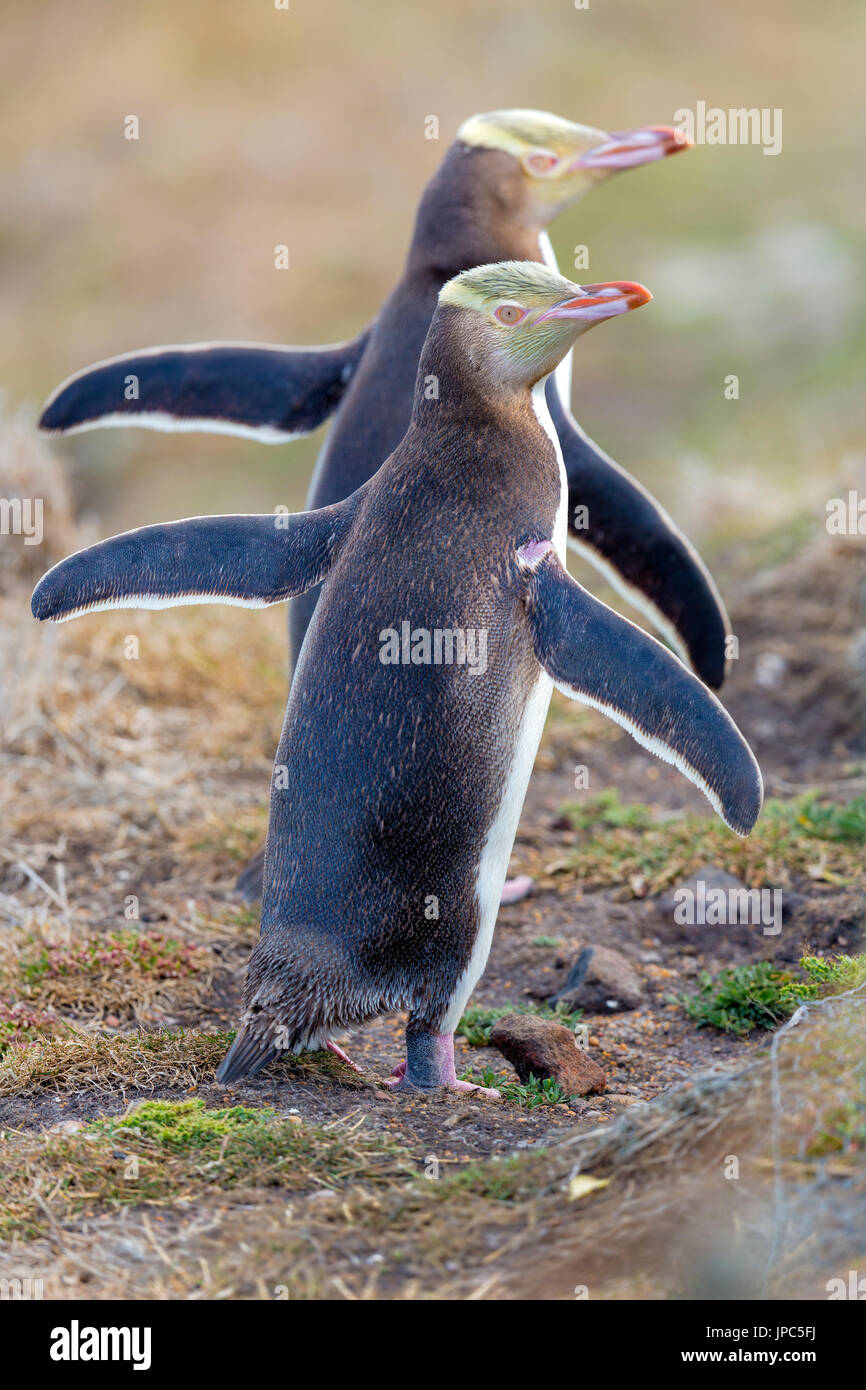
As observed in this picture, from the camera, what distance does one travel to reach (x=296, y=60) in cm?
2417

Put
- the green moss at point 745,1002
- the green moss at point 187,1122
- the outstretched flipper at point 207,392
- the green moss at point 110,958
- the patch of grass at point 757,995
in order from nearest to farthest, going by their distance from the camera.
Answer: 1. the green moss at point 187,1122
2. the patch of grass at point 757,995
3. the green moss at point 745,1002
4. the green moss at point 110,958
5. the outstretched flipper at point 207,392

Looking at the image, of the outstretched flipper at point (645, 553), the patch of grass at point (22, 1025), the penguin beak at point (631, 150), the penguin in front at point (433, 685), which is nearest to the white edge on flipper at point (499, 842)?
the penguin in front at point (433, 685)

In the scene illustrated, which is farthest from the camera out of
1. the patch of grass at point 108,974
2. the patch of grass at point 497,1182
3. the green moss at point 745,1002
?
the patch of grass at point 108,974

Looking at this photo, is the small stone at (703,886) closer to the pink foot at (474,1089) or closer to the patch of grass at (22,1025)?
the pink foot at (474,1089)

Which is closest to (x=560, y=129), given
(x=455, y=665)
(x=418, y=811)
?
(x=455, y=665)

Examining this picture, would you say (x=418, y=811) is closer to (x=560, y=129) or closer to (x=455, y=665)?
(x=455, y=665)

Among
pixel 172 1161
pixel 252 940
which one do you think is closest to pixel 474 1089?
pixel 172 1161

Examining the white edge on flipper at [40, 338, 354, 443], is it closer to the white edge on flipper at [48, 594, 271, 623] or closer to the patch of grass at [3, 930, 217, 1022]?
the white edge on flipper at [48, 594, 271, 623]

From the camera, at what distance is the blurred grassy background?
13.2m

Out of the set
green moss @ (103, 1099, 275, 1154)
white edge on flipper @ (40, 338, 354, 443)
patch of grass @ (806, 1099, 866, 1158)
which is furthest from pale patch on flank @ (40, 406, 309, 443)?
patch of grass @ (806, 1099, 866, 1158)

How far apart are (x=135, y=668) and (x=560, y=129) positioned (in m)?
3.10

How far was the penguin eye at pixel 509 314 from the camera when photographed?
3111mm

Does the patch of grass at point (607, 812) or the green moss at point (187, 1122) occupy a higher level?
the patch of grass at point (607, 812)

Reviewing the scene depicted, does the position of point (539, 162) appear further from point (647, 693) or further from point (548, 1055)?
point (548, 1055)
